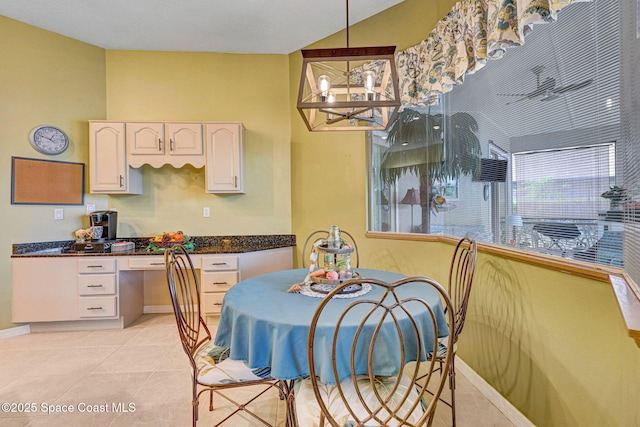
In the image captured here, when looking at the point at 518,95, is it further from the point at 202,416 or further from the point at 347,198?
the point at 202,416

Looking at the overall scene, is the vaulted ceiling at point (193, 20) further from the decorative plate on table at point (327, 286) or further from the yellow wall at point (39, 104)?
the decorative plate on table at point (327, 286)

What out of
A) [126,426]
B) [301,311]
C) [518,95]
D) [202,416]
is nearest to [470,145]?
[518,95]

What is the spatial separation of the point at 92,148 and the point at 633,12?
13.5ft

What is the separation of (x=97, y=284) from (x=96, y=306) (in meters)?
0.22

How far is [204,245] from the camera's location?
3549 mm

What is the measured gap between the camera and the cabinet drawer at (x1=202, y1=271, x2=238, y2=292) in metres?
3.03

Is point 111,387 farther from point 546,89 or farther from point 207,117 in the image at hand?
point 546,89

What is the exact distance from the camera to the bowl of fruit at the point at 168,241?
124 inches

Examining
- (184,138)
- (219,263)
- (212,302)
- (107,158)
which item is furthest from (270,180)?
(107,158)

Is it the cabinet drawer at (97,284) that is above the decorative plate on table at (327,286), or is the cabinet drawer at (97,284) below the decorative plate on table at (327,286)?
below

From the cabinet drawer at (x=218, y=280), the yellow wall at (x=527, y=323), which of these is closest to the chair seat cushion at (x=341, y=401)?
the yellow wall at (x=527, y=323)

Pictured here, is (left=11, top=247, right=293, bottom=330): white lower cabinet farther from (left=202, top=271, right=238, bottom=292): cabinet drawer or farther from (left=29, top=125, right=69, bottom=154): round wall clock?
(left=29, top=125, right=69, bottom=154): round wall clock

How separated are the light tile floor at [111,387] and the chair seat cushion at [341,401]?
0.71 metres

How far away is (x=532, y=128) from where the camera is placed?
5.35ft
